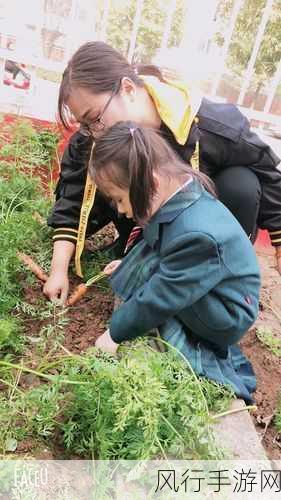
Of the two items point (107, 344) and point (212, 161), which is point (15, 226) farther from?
point (212, 161)

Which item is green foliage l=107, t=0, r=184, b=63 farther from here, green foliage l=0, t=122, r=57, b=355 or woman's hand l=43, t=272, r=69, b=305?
woman's hand l=43, t=272, r=69, b=305

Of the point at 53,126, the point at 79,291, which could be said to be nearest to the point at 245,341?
the point at 79,291

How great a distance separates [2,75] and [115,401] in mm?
3022

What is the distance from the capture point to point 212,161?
219 cm

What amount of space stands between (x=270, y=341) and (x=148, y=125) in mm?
1085

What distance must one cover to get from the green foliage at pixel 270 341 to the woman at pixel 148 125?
0.37 meters

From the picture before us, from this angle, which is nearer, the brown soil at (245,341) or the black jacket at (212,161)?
the brown soil at (245,341)

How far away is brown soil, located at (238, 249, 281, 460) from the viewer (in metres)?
1.89

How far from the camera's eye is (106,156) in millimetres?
1590

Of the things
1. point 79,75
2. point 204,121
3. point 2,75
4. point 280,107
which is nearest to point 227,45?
point 280,107

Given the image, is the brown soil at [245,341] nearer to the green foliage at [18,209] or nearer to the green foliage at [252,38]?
the green foliage at [18,209]

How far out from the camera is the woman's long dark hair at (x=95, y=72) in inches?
73.3

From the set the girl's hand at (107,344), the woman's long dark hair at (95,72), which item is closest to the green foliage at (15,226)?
the girl's hand at (107,344)

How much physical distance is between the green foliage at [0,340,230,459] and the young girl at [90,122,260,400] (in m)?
0.20
